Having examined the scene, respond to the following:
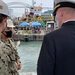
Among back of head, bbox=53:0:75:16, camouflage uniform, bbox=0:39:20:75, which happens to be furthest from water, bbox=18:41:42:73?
back of head, bbox=53:0:75:16

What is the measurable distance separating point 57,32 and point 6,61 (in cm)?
37

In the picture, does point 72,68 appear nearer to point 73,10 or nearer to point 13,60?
point 73,10

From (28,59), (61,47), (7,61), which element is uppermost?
(61,47)

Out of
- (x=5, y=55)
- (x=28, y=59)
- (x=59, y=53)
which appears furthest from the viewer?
(x=28, y=59)

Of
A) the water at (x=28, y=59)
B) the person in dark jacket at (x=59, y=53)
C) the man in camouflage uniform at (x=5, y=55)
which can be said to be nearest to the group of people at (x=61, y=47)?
the person in dark jacket at (x=59, y=53)

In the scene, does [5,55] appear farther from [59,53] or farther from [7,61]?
[59,53]

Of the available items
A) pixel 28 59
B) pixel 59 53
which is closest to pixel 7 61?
pixel 59 53

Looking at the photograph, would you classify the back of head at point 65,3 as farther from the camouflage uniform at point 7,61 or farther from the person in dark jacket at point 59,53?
the camouflage uniform at point 7,61

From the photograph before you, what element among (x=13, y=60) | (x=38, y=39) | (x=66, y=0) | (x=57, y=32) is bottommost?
(x=38, y=39)

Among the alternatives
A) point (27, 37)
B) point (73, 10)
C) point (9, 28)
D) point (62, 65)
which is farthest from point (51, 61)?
point (27, 37)

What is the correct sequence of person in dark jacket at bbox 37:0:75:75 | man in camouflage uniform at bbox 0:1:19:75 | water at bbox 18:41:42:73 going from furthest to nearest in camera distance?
water at bbox 18:41:42:73, man in camouflage uniform at bbox 0:1:19:75, person in dark jacket at bbox 37:0:75:75

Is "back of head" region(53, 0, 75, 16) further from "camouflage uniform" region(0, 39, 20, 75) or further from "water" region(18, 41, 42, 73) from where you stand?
"water" region(18, 41, 42, 73)

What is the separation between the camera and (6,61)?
1091 mm

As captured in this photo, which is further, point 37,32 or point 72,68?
point 37,32
